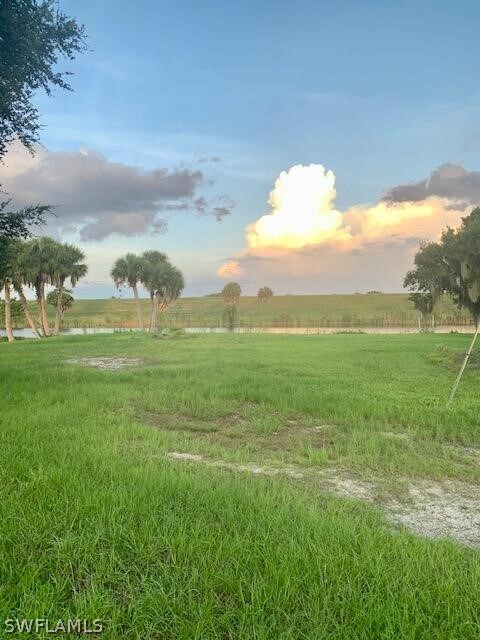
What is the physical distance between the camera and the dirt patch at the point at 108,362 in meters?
19.7

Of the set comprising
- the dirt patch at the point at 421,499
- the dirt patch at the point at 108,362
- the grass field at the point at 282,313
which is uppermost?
the grass field at the point at 282,313

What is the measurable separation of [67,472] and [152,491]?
108 cm

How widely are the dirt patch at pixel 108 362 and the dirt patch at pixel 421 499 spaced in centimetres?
1307

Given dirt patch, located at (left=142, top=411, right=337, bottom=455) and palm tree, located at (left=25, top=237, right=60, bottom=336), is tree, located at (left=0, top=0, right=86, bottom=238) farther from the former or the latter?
palm tree, located at (left=25, top=237, right=60, bottom=336)

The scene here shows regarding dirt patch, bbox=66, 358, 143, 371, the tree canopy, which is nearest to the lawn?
the tree canopy

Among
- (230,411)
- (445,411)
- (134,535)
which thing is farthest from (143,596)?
(445,411)

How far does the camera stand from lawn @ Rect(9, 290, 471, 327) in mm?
80000

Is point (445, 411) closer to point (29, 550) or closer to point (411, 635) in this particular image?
point (411, 635)

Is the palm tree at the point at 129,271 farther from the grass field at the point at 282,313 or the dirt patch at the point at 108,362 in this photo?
the dirt patch at the point at 108,362

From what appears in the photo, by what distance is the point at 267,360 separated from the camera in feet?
68.6

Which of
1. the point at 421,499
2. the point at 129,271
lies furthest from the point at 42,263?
the point at 421,499

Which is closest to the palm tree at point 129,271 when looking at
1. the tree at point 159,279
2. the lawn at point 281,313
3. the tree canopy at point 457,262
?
the tree at point 159,279

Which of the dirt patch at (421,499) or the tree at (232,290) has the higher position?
the tree at (232,290)

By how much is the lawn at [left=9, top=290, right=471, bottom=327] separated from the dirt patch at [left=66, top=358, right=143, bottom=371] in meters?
57.9
